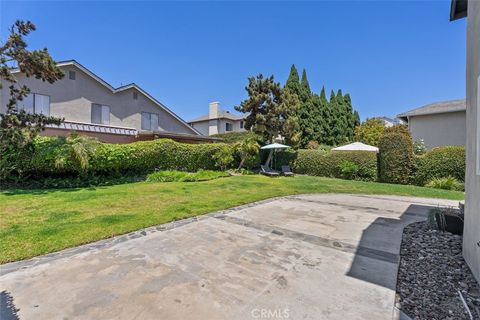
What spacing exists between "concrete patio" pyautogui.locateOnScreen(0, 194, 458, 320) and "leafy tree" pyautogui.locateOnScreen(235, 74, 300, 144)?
15.0 metres

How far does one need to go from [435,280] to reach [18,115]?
15.4 meters

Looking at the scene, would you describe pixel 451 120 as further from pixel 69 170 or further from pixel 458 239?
pixel 69 170

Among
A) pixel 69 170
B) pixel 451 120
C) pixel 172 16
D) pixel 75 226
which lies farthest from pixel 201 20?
pixel 451 120

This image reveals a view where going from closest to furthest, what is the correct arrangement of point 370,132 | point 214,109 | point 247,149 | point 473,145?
point 473,145
point 247,149
point 370,132
point 214,109

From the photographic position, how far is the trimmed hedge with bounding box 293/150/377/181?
16.9m

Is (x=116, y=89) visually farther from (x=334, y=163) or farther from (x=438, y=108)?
(x=438, y=108)

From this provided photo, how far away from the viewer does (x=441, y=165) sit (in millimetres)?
14320

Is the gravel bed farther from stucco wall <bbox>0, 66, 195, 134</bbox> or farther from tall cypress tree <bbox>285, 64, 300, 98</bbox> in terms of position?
tall cypress tree <bbox>285, 64, 300, 98</bbox>

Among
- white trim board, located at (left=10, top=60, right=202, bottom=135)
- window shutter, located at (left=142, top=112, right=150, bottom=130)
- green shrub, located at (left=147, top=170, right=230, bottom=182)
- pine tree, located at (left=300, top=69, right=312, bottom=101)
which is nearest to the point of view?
green shrub, located at (left=147, top=170, right=230, bottom=182)

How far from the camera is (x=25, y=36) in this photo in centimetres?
1015

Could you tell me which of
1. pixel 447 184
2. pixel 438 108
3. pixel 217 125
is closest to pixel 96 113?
pixel 217 125

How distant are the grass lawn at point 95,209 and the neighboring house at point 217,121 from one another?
2380 cm

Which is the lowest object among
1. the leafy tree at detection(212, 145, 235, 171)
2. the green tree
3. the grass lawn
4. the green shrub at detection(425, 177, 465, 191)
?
the grass lawn

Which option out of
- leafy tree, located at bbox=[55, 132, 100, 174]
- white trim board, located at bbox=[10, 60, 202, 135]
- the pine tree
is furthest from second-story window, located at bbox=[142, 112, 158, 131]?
the pine tree
